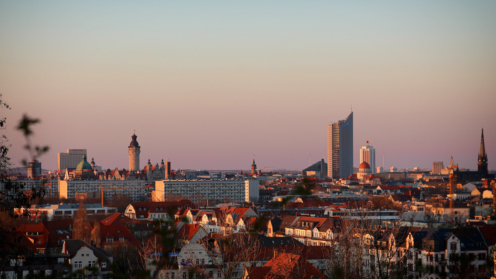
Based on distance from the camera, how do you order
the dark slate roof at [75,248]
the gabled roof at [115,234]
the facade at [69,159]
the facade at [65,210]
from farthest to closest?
1. the facade at [69,159]
2. the facade at [65,210]
3. the gabled roof at [115,234]
4. the dark slate roof at [75,248]

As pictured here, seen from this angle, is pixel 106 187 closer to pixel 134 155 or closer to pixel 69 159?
pixel 134 155

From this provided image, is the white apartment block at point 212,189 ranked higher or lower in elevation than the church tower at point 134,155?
lower

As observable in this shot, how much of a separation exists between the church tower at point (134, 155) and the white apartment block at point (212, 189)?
47.3 m

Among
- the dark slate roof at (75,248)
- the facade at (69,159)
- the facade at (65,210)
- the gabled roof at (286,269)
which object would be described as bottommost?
the facade at (65,210)

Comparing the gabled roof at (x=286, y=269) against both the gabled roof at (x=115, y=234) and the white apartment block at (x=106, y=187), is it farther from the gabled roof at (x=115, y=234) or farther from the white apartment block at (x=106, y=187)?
the white apartment block at (x=106, y=187)

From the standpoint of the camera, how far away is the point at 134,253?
3359 cm

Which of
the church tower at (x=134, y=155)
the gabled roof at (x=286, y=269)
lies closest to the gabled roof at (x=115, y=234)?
the gabled roof at (x=286, y=269)

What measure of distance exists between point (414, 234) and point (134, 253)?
46.8ft

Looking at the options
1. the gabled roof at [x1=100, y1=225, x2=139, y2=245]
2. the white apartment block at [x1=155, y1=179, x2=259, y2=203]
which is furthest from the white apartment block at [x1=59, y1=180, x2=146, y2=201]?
the gabled roof at [x1=100, y1=225, x2=139, y2=245]

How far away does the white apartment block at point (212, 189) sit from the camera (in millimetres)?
104562

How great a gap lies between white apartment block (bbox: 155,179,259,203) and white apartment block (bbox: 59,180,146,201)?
7.91m

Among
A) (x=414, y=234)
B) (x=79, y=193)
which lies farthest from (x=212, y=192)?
(x=414, y=234)

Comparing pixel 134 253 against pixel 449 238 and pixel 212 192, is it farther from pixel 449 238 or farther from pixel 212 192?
pixel 212 192

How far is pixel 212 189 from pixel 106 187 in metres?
20.6
